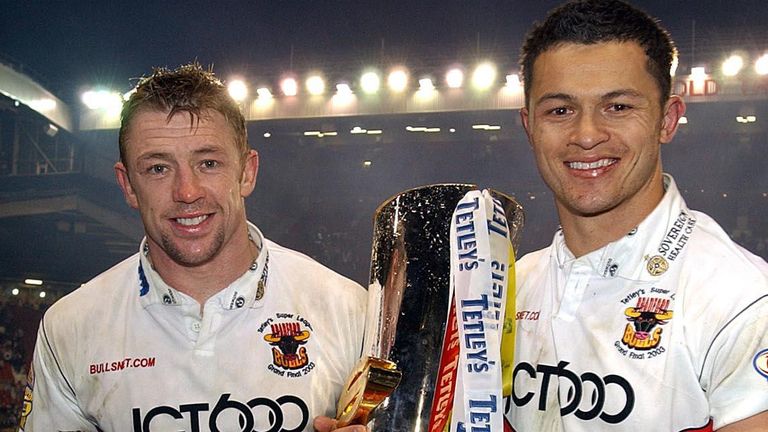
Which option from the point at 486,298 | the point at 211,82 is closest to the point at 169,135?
the point at 211,82

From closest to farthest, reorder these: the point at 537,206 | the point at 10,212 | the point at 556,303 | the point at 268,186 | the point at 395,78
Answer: the point at 556,303
the point at 10,212
the point at 395,78
the point at 537,206
the point at 268,186

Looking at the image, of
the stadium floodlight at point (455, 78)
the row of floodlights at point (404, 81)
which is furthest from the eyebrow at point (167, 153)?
the stadium floodlight at point (455, 78)

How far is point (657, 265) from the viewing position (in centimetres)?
204

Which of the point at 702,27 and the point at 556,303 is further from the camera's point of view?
the point at 702,27

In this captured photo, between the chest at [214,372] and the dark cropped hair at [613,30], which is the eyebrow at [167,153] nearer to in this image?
the chest at [214,372]

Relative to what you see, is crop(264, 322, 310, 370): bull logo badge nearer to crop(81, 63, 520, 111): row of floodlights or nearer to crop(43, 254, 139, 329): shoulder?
crop(43, 254, 139, 329): shoulder

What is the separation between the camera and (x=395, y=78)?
A: 1611 centimetres

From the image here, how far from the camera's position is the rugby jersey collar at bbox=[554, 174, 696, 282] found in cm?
205

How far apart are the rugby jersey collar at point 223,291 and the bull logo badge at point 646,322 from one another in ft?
3.43

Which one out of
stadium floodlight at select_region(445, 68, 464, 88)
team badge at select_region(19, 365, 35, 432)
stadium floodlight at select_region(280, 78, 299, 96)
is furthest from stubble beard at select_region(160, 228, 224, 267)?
stadium floodlight at select_region(280, 78, 299, 96)

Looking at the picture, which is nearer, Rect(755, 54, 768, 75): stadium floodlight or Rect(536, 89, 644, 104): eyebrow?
Rect(536, 89, 644, 104): eyebrow

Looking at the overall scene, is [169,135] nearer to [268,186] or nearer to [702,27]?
[702,27]

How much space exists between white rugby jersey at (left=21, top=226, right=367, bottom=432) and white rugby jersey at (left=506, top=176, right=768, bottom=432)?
21.8 inches

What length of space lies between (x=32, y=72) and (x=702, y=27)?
497 inches
